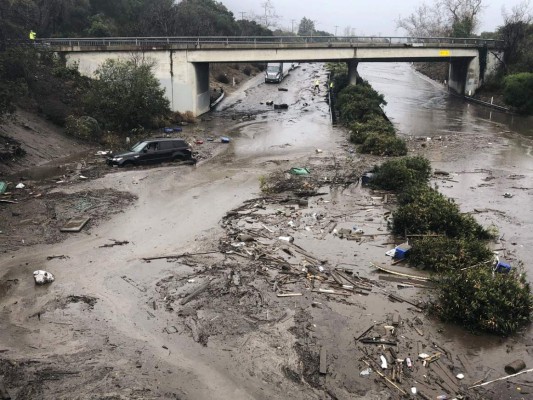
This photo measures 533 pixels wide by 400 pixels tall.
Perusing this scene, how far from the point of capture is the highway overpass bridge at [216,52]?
40125mm

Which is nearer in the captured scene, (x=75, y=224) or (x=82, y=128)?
(x=75, y=224)

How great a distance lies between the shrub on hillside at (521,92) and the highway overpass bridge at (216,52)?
889 centimetres

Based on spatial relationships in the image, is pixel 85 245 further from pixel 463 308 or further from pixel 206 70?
pixel 206 70

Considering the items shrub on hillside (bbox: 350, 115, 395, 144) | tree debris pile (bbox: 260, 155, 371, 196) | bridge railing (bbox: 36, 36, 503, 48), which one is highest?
bridge railing (bbox: 36, 36, 503, 48)

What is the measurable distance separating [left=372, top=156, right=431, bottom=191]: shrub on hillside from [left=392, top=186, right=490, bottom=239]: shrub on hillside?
4.01 meters

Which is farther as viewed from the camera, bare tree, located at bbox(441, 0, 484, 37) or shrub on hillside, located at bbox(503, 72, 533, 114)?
bare tree, located at bbox(441, 0, 484, 37)

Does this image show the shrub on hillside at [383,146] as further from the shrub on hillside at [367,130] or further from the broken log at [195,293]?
the broken log at [195,293]

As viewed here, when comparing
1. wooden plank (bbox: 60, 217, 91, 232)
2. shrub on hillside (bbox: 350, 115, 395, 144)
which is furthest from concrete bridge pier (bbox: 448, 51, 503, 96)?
wooden plank (bbox: 60, 217, 91, 232)

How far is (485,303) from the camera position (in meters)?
11.4

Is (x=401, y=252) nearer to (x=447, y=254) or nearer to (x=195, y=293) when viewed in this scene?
(x=447, y=254)

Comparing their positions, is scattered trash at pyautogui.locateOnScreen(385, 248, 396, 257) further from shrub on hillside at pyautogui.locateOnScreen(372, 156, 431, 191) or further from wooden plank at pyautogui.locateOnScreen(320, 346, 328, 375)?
shrub on hillside at pyautogui.locateOnScreen(372, 156, 431, 191)

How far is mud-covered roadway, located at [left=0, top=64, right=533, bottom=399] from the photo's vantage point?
948cm

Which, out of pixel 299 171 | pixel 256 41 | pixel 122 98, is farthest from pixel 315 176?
pixel 256 41

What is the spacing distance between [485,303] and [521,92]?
41.2 meters
